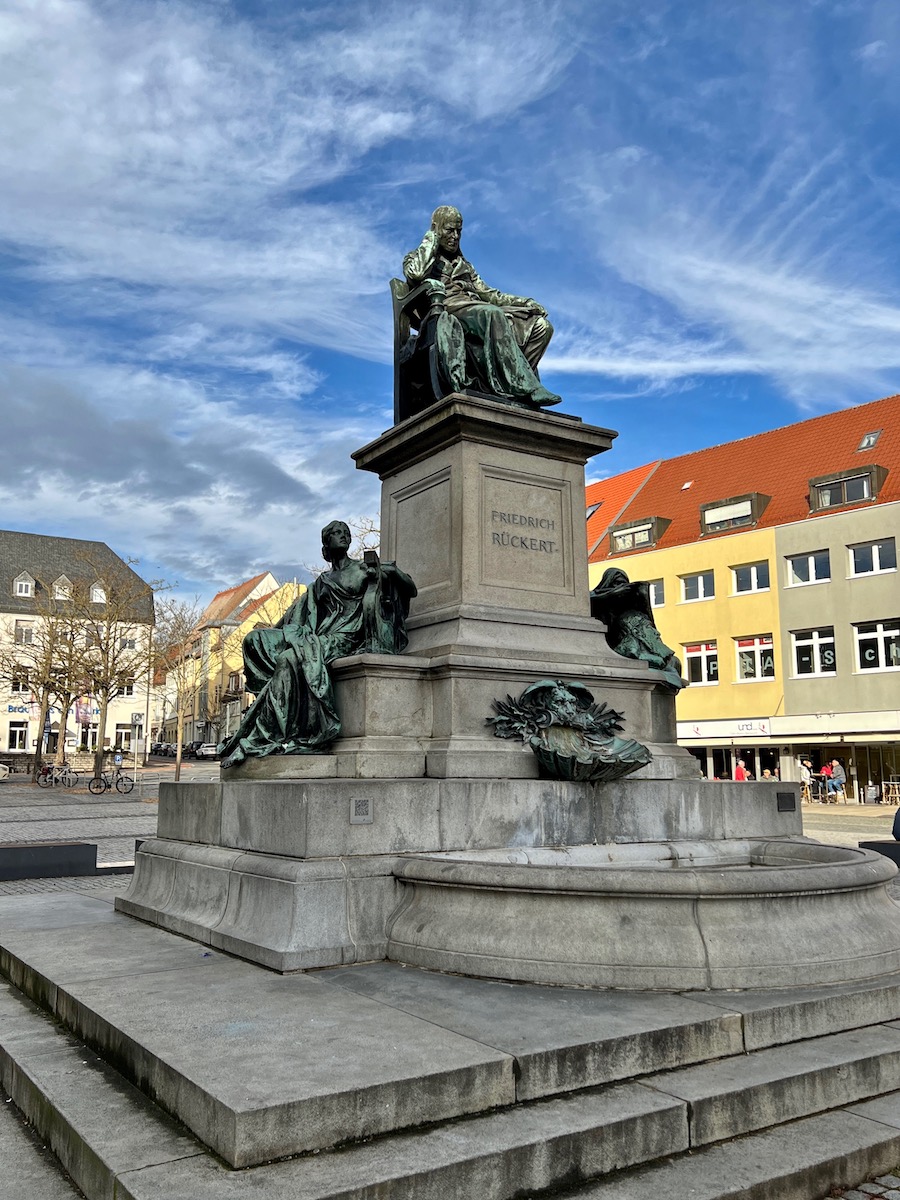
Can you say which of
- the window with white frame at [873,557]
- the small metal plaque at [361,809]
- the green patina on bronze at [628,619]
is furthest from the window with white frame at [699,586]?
the small metal plaque at [361,809]

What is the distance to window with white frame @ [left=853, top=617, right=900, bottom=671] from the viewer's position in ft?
116

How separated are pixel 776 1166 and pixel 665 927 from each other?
1.48 m

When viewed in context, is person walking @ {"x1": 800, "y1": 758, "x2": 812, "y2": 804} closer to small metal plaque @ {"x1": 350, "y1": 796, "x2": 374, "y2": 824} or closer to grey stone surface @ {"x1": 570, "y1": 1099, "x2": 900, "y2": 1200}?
small metal plaque @ {"x1": 350, "y1": 796, "x2": 374, "y2": 824}

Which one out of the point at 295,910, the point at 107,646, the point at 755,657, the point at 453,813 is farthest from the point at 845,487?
the point at 295,910

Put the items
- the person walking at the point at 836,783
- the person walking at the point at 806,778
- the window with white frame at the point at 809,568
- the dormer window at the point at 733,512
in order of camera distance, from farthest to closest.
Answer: the dormer window at the point at 733,512
the window with white frame at the point at 809,568
the person walking at the point at 806,778
the person walking at the point at 836,783

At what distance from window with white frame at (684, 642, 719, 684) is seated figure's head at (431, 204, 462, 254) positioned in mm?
33503

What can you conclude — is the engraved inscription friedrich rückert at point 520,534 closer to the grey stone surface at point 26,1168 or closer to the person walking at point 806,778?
the grey stone surface at point 26,1168

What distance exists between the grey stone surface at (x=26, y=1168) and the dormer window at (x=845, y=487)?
122ft

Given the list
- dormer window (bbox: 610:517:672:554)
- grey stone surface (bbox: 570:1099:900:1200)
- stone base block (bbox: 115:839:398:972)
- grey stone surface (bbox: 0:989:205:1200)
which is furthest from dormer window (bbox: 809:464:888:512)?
grey stone surface (bbox: 0:989:205:1200)

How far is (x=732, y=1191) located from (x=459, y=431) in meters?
5.97

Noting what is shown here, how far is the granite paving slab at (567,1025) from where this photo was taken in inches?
153

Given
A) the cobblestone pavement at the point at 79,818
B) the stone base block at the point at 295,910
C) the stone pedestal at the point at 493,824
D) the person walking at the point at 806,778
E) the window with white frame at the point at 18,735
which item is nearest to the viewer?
the stone pedestal at the point at 493,824

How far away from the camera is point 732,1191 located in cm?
336

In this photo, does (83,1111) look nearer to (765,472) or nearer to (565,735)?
(565,735)
